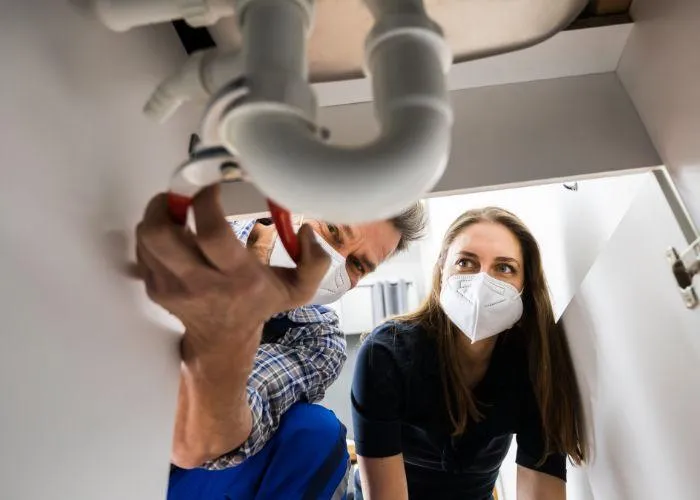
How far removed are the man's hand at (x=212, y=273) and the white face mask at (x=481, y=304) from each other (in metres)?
0.63

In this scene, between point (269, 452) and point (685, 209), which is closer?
point (685, 209)

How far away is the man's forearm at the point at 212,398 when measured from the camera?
51cm

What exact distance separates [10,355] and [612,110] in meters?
0.78

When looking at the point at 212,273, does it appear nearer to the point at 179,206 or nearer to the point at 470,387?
the point at 179,206

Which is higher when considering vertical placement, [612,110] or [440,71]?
[612,110]

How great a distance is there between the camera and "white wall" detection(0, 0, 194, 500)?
322mm

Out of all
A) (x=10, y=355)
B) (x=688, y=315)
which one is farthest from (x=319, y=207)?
(x=688, y=315)

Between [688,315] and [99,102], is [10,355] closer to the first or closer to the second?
[99,102]

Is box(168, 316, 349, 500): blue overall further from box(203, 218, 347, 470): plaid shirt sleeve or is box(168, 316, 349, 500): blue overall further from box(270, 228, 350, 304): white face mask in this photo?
box(270, 228, 350, 304): white face mask

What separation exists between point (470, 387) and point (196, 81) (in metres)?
0.98

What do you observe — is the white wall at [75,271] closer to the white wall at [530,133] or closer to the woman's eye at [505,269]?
the white wall at [530,133]

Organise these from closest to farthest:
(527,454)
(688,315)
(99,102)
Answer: (99,102) → (688,315) → (527,454)

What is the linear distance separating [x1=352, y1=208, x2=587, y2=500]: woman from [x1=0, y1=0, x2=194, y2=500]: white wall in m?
0.70

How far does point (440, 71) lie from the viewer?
0.36m
